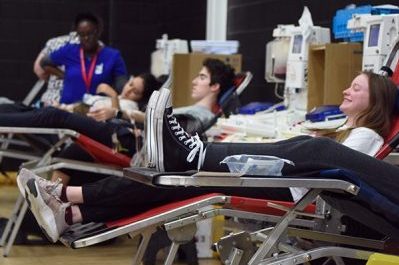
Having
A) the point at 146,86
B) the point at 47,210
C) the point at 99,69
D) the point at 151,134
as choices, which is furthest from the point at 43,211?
the point at 99,69

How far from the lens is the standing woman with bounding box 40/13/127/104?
20.5ft

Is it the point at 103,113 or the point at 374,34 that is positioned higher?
the point at 374,34

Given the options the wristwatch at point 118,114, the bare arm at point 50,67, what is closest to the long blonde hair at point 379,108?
the wristwatch at point 118,114

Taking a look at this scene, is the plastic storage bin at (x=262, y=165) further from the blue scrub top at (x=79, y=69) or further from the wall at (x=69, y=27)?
the wall at (x=69, y=27)

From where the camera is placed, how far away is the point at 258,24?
6574 mm

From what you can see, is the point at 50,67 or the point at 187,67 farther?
the point at 50,67

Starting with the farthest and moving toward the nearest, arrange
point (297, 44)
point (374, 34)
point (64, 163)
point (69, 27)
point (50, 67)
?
point (69, 27) → point (50, 67) → point (297, 44) → point (64, 163) → point (374, 34)

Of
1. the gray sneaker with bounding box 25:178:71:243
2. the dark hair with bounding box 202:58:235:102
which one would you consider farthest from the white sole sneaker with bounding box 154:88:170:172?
the dark hair with bounding box 202:58:235:102

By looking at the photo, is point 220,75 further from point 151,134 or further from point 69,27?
point 69,27

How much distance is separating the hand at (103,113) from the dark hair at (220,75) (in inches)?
24.7

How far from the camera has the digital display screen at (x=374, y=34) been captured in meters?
4.18

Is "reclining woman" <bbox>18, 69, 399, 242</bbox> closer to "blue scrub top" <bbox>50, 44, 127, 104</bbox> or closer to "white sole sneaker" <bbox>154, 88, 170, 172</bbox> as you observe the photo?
"white sole sneaker" <bbox>154, 88, 170, 172</bbox>

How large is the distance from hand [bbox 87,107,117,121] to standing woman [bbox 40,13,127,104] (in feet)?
3.03

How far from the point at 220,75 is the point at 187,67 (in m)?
0.93
